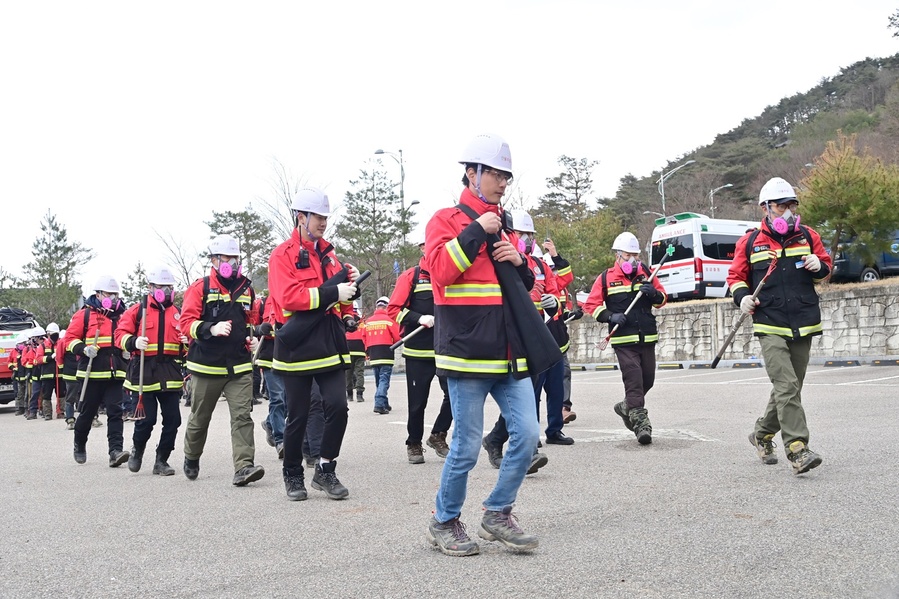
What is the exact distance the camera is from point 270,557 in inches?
199

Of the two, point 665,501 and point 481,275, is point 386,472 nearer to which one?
point 665,501

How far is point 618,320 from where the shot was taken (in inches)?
355

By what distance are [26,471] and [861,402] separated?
992 cm

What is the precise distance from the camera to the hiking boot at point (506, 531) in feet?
15.8

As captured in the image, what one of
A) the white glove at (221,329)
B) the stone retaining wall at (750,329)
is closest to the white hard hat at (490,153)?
the white glove at (221,329)

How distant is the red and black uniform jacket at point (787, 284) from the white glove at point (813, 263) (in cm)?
5

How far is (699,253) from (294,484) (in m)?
24.9

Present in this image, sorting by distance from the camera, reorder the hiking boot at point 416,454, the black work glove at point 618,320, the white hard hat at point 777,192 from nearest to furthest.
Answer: the white hard hat at point 777,192 < the hiking boot at point 416,454 < the black work glove at point 618,320

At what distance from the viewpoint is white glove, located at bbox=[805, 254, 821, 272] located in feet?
22.7

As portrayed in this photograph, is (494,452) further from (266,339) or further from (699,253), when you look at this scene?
(699,253)

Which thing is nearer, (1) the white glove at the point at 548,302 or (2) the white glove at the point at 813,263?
(2) the white glove at the point at 813,263

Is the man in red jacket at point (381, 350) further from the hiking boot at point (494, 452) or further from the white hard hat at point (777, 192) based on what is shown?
the white hard hat at point (777, 192)

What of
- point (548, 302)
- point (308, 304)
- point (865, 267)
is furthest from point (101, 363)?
point (865, 267)

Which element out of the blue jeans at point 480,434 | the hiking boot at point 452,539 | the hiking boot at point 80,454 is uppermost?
the blue jeans at point 480,434
